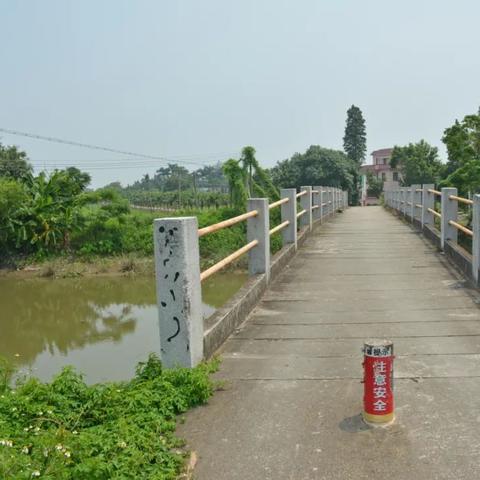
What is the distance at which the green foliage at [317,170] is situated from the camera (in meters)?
39.0

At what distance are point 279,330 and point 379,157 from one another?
8537 centimetres

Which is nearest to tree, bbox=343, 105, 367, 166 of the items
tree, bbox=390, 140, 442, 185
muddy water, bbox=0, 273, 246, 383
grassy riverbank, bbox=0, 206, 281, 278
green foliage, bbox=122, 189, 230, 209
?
tree, bbox=390, 140, 442, 185

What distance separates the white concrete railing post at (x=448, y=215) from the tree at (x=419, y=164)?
39371mm

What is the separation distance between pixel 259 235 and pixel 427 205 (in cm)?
608

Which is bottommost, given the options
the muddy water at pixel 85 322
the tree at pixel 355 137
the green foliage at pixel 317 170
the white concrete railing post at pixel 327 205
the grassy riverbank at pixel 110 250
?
the muddy water at pixel 85 322

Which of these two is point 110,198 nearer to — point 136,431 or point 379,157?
point 136,431

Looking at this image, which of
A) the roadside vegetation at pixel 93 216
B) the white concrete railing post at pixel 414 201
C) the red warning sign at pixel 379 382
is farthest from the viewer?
the roadside vegetation at pixel 93 216

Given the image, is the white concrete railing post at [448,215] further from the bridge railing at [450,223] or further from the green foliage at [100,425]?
the green foliage at [100,425]

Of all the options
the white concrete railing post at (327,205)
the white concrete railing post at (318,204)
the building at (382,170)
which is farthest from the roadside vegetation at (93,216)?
the building at (382,170)

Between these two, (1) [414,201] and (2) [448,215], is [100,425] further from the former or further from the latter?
(1) [414,201]

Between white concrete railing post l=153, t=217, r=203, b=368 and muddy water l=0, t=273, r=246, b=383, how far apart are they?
464 cm

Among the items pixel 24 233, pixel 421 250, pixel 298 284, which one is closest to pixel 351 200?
pixel 24 233

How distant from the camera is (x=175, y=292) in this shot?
3.88 meters

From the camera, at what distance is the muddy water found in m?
11.0
